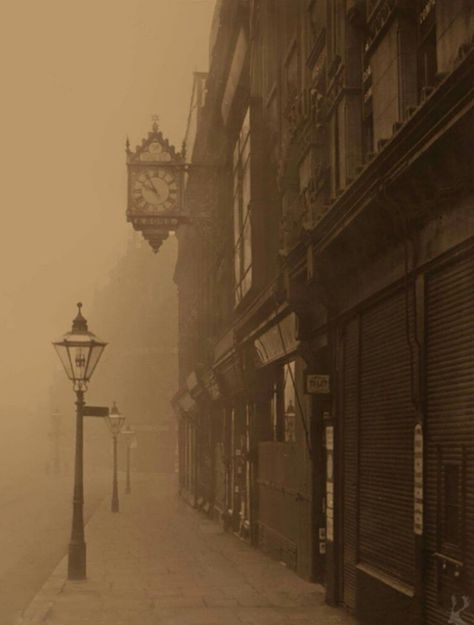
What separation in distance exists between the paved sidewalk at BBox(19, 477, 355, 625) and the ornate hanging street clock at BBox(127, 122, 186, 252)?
7984mm

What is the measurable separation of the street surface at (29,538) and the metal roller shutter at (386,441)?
4.86 metres

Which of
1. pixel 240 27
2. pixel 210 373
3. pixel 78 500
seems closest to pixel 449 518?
pixel 78 500

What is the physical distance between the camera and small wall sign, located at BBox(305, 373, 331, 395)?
620 inches

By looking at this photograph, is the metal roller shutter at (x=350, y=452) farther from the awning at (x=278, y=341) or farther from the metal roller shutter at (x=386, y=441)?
the awning at (x=278, y=341)

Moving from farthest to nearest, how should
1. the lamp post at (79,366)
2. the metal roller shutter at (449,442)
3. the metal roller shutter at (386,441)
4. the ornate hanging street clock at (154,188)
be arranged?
the ornate hanging street clock at (154,188)
the lamp post at (79,366)
the metal roller shutter at (386,441)
the metal roller shutter at (449,442)

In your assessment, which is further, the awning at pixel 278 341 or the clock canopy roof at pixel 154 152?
the clock canopy roof at pixel 154 152

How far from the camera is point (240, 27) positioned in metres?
27.8

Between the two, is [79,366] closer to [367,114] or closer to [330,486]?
[330,486]

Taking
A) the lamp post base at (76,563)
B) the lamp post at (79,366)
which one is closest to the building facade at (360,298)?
the lamp post at (79,366)

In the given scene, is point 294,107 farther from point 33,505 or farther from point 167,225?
point 33,505

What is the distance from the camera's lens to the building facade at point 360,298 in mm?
10086

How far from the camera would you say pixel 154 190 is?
1213 inches

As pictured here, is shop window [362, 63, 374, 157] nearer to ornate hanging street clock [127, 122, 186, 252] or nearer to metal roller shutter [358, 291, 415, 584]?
metal roller shutter [358, 291, 415, 584]

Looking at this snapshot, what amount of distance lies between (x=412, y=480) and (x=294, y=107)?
9808mm
